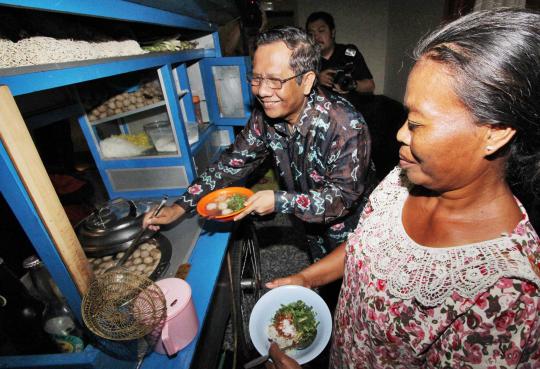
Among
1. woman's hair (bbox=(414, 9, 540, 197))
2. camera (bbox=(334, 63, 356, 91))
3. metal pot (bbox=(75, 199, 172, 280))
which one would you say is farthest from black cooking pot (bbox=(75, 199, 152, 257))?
camera (bbox=(334, 63, 356, 91))

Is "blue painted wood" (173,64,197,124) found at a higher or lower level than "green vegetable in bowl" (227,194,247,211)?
higher

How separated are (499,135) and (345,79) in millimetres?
3604

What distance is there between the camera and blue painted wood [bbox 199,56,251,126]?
144cm

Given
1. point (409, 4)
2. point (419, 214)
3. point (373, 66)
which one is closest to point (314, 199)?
point (419, 214)

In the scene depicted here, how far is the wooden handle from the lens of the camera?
82 centimetres

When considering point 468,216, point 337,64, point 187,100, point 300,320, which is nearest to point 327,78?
point 337,64

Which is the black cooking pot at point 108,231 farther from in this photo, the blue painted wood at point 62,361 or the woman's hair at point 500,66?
the woman's hair at point 500,66

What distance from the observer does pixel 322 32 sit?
407 cm

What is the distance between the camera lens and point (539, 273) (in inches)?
27.4

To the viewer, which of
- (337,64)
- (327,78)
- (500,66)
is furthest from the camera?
(337,64)

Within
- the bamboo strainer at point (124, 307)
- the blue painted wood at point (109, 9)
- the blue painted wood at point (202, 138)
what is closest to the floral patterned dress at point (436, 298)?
the bamboo strainer at point (124, 307)

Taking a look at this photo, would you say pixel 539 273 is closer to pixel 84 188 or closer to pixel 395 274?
pixel 395 274

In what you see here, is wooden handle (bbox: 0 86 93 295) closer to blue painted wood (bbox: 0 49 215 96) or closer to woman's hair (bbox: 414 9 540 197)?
blue painted wood (bbox: 0 49 215 96)

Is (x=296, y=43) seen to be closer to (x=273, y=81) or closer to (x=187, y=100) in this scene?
(x=273, y=81)
